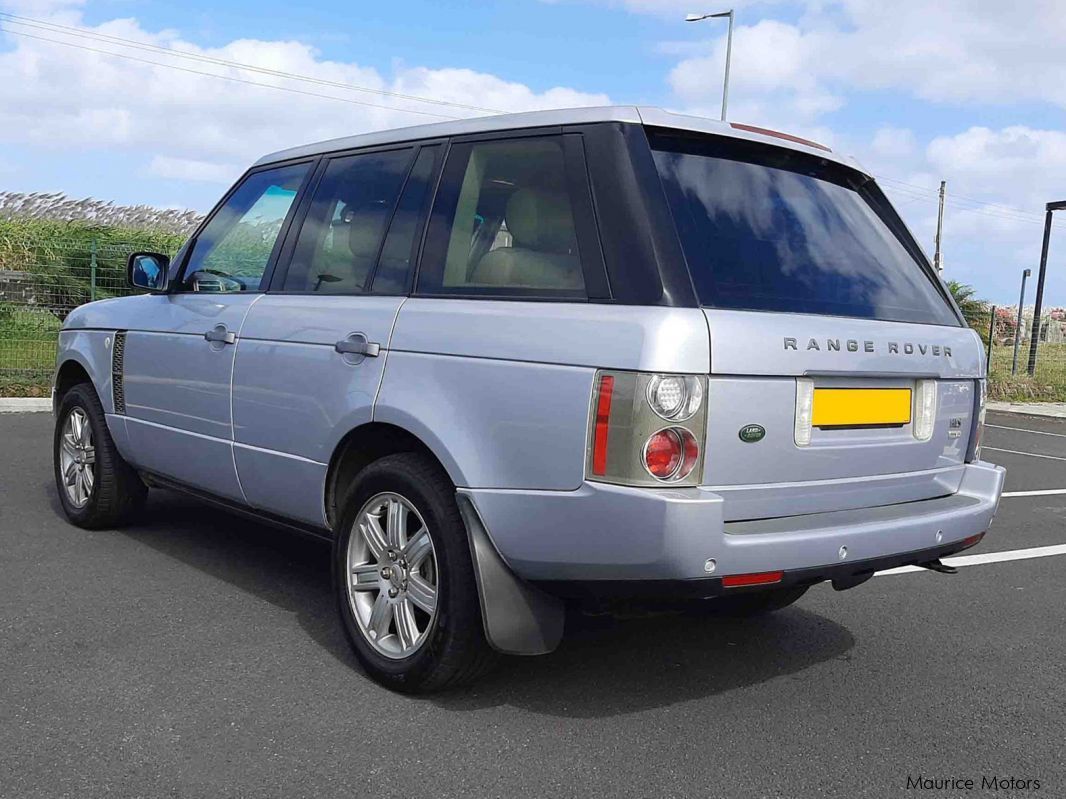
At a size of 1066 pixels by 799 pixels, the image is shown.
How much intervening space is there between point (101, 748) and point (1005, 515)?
6.53 m

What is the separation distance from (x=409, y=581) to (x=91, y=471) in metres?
2.87

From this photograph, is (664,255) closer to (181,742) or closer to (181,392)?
(181,742)

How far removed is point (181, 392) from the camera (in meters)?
4.92

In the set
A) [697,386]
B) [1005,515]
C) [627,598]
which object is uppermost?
[697,386]

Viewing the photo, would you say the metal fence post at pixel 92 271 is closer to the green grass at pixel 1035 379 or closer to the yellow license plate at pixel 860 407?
the yellow license plate at pixel 860 407

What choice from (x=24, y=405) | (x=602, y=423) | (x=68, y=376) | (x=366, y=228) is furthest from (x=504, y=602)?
(x=24, y=405)

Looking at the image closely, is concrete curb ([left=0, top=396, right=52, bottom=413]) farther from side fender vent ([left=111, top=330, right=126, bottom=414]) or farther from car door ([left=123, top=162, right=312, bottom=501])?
car door ([left=123, top=162, right=312, bottom=501])

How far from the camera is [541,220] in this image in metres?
3.53

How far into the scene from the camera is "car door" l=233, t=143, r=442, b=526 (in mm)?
3924

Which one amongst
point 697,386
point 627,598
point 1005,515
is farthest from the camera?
point 1005,515

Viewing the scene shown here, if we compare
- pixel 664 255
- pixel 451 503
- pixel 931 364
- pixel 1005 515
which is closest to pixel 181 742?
pixel 451 503

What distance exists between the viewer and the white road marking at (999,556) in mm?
6088

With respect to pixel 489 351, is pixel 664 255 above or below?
above

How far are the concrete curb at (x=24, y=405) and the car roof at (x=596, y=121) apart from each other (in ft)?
28.3
